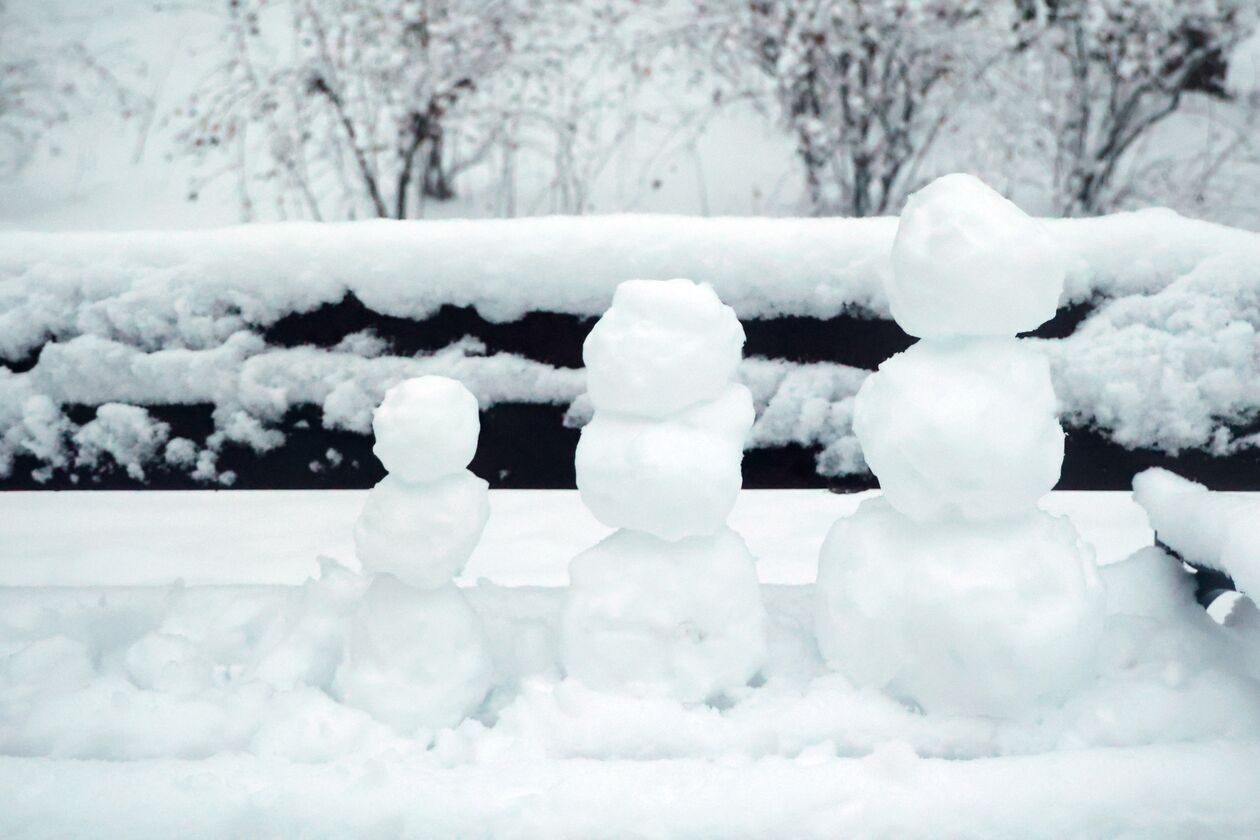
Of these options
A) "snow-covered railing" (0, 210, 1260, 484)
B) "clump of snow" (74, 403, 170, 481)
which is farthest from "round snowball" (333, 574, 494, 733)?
"clump of snow" (74, 403, 170, 481)

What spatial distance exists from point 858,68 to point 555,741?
120 inches

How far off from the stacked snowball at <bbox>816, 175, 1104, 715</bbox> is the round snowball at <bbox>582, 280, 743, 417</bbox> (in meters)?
0.15

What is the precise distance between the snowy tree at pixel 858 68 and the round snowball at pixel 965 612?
2.62 metres

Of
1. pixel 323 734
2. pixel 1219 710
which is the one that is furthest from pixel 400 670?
pixel 1219 710

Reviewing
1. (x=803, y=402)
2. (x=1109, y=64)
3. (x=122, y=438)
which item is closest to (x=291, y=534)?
(x=122, y=438)

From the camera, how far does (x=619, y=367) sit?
0.85 m

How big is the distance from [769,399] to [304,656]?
2.63 feet

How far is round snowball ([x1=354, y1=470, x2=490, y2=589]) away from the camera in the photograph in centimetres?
85

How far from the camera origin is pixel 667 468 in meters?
0.84

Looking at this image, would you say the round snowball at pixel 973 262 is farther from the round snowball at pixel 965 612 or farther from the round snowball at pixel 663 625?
the round snowball at pixel 663 625

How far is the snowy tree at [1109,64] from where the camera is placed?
10.9 feet

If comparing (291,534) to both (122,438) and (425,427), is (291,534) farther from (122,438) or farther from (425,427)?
(425,427)

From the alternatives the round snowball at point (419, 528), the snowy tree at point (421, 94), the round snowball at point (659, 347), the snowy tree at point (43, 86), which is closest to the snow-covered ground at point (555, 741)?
the round snowball at point (419, 528)

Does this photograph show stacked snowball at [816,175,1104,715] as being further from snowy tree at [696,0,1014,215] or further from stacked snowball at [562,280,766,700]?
snowy tree at [696,0,1014,215]
